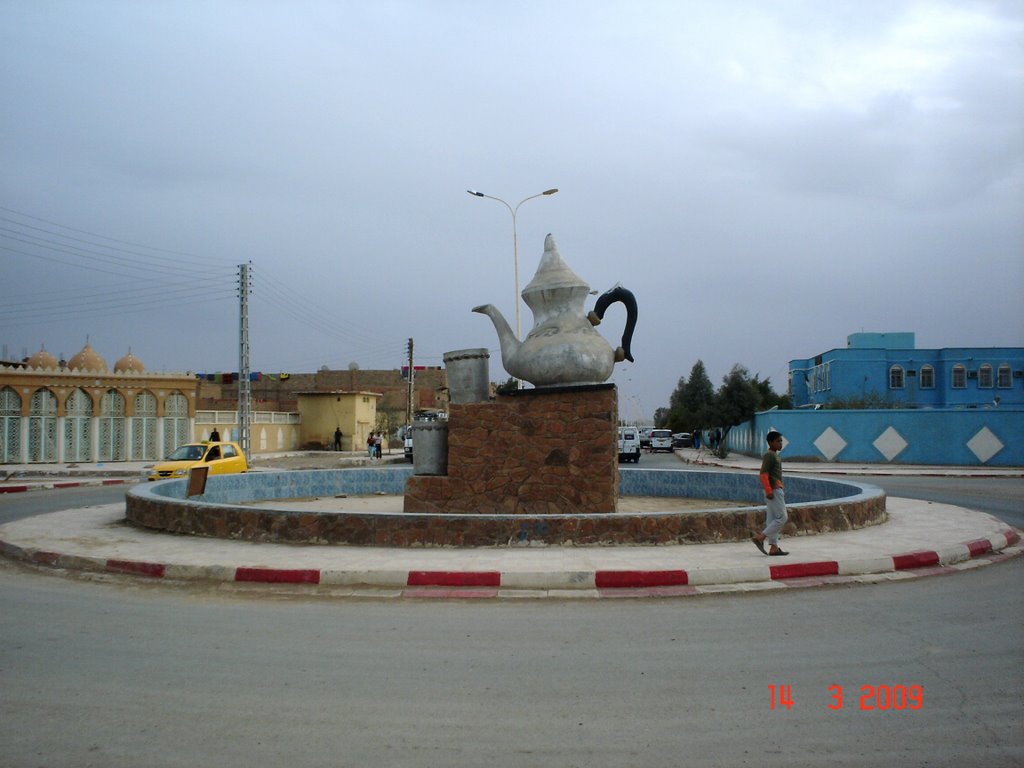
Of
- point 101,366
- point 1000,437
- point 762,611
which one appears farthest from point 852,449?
point 101,366

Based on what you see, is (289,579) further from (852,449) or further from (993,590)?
(852,449)

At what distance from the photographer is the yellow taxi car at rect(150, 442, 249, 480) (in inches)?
795

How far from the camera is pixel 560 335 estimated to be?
11.9m

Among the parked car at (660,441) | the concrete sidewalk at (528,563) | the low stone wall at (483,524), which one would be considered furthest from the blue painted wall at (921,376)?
the concrete sidewalk at (528,563)

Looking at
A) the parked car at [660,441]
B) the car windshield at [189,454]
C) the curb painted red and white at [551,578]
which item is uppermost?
the car windshield at [189,454]

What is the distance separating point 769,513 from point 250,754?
6710 mm

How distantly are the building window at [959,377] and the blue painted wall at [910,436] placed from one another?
2099 cm

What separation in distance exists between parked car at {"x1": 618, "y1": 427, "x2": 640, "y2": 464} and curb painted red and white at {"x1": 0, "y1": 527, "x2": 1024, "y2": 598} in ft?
94.6

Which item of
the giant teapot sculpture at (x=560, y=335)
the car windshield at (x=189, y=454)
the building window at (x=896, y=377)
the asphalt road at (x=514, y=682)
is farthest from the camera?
the building window at (x=896, y=377)

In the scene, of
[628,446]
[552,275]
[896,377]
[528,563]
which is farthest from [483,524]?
[896,377]

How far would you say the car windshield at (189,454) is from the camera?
21141 millimetres

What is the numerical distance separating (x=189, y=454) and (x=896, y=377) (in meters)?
47.5
